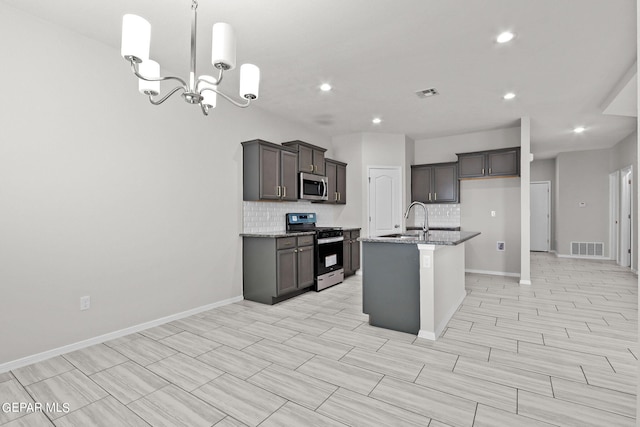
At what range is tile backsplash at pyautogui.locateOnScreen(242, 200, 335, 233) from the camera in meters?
4.49

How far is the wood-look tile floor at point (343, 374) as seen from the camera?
73.6 inches

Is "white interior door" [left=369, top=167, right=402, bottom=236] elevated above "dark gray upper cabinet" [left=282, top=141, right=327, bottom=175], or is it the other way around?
"dark gray upper cabinet" [left=282, top=141, right=327, bottom=175]

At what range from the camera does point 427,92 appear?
4.15 metres

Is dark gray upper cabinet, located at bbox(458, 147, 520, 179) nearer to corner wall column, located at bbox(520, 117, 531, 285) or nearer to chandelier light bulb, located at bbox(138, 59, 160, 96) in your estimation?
corner wall column, located at bbox(520, 117, 531, 285)

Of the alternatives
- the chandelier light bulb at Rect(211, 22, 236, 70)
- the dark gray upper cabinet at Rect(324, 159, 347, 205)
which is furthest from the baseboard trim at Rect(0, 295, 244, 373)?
the dark gray upper cabinet at Rect(324, 159, 347, 205)

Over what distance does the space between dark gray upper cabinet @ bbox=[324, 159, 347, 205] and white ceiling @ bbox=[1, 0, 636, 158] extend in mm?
1090

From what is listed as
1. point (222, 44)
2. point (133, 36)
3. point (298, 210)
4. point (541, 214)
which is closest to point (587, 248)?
point (541, 214)

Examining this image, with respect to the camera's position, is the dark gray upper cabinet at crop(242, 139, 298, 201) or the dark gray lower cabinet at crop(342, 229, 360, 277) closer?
the dark gray upper cabinet at crop(242, 139, 298, 201)

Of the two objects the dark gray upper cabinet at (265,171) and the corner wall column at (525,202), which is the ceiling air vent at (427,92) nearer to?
the dark gray upper cabinet at (265,171)

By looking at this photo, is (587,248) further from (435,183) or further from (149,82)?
(149,82)

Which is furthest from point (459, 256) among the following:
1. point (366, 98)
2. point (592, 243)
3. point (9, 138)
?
point (592, 243)

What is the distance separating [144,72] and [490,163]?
560 cm

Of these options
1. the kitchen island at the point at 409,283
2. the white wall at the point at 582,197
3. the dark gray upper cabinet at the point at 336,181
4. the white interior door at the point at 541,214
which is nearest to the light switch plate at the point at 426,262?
the kitchen island at the point at 409,283

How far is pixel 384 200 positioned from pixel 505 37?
11.8 feet
